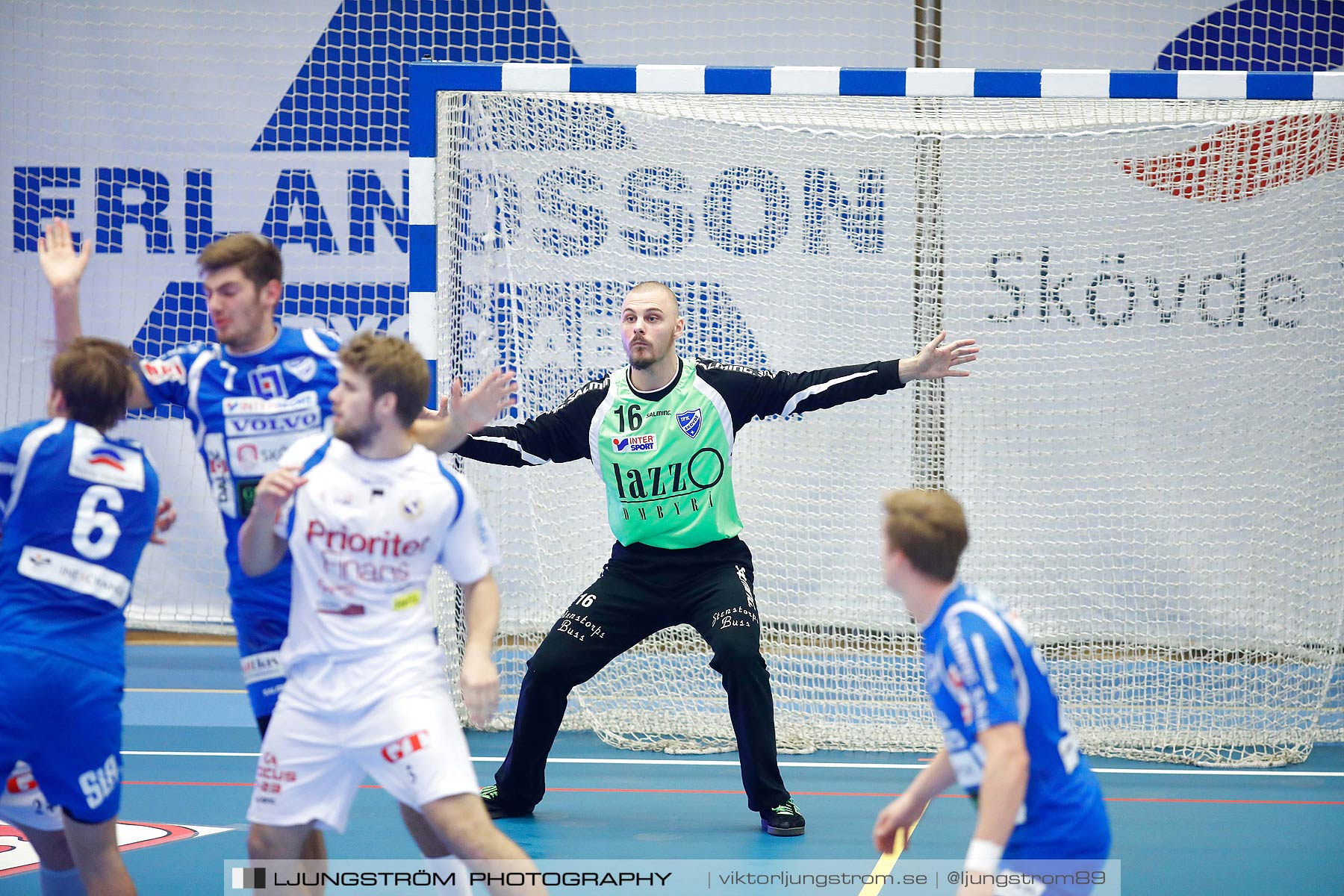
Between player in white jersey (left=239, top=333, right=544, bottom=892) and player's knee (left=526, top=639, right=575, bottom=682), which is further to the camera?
player's knee (left=526, top=639, right=575, bottom=682)

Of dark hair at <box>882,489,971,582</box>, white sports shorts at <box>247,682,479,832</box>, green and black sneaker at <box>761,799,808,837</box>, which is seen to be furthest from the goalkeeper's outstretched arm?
green and black sneaker at <box>761,799,808,837</box>

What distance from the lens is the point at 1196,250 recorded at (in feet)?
26.6

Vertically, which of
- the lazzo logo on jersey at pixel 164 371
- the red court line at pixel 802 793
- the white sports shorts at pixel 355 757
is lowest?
the red court line at pixel 802 793

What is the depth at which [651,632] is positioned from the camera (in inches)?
221

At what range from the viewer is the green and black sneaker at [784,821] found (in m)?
5.22

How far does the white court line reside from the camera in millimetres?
6441

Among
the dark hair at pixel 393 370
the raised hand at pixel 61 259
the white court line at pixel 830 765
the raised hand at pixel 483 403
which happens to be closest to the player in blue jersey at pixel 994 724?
the dark hair at pixel 393 370

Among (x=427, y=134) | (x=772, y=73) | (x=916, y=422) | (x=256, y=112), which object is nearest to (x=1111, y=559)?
Result: (x=916, y=422)

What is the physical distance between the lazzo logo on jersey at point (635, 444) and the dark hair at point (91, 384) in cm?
243

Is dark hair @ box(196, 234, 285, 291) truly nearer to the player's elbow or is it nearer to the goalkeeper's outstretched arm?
the goalkeeper's outstretched arm

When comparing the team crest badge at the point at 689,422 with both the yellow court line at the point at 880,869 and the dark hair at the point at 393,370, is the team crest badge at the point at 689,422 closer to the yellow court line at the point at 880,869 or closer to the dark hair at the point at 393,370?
the yellow court line at the point at 880,869

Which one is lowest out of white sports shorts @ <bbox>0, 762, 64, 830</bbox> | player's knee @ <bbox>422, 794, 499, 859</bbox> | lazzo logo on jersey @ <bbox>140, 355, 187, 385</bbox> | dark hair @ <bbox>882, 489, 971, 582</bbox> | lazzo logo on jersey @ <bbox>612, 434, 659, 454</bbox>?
white sports shorts @ <bbox>0, 762, 64, 830</bbox>

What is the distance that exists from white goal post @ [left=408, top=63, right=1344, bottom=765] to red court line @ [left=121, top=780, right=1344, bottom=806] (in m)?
0.70

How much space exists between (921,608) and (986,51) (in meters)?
7.89
